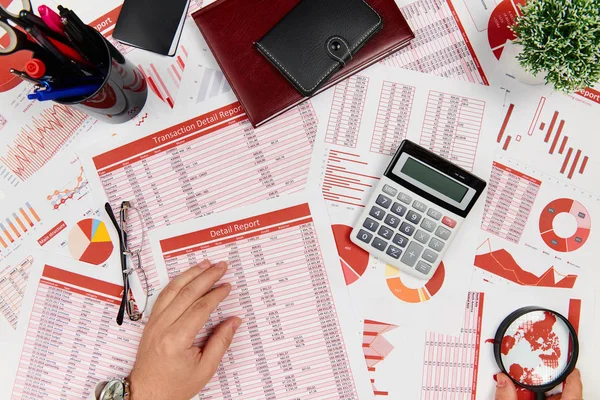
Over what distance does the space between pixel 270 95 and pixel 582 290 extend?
2.39ft

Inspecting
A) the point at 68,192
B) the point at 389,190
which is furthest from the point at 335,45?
the point at 68,192

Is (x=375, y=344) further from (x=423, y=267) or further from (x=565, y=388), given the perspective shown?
(x=565, y=388)

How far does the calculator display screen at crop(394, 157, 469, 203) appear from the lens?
0.84m

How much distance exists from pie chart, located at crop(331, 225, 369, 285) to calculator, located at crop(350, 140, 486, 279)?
2 centimetres

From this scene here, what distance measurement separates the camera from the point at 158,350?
2.74 feet

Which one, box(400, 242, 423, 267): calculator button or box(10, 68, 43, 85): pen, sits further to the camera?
box(400, 242, 423, 267): calculator button

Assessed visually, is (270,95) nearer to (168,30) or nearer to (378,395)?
(168,30)

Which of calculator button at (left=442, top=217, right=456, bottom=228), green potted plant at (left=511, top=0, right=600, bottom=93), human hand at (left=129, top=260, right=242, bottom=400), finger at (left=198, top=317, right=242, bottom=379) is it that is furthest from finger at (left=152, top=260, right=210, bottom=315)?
green potted plant at (left=511, top=0, right=600, bottom=93)

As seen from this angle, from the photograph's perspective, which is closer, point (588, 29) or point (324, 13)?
point (588, 29)

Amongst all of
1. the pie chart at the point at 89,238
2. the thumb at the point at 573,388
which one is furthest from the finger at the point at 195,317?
the thumb at the point at 573,388

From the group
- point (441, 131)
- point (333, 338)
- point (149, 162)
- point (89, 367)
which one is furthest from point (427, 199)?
point (89, 367)

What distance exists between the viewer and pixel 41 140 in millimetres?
903

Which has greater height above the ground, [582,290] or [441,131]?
[441,131]

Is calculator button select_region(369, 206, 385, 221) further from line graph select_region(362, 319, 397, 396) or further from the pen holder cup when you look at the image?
the pen holder cup
